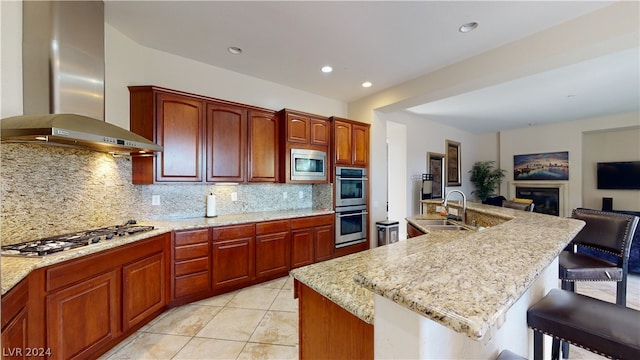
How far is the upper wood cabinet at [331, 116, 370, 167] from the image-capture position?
394 centimetres

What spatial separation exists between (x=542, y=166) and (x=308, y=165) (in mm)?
6812

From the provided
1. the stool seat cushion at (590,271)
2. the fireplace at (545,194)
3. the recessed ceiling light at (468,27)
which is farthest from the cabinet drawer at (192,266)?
the fireplace at (545,194)

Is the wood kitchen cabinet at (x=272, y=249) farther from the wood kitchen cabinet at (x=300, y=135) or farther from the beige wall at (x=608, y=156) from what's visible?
the beige wall at (x=608, y=156)

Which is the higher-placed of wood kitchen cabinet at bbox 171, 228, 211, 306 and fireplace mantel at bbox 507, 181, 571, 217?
fireplace mantel at bbox 507, 181, 571, 217

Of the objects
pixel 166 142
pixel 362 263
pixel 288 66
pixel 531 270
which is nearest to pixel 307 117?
pixel 288 66

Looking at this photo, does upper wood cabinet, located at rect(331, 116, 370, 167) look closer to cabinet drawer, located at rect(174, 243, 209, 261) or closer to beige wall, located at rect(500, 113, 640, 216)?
cabinet drawer, located at rect(174, 243, 209, 261)

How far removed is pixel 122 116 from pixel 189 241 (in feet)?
4.87

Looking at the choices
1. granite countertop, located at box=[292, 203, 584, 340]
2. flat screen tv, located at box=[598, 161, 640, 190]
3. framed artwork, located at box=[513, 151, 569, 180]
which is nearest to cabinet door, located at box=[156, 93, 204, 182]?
granite countertop, located at box=[292, 203, 584, 340]

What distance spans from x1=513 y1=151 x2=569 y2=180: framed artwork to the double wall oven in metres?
5.65

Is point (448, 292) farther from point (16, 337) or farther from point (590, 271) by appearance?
point (590, 271)

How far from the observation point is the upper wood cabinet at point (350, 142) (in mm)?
3936

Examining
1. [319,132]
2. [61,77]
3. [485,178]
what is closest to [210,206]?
[61,77]

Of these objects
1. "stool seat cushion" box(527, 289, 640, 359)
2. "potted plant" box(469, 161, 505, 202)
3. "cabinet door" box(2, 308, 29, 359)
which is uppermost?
"potted plant" box(469, 161, 505, 202)

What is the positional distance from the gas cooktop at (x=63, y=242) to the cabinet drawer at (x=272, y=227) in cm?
113
